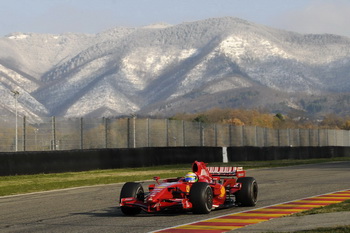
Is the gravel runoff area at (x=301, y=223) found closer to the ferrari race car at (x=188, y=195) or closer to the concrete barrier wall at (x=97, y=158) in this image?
the ferrari race car at (x=188, y=195)

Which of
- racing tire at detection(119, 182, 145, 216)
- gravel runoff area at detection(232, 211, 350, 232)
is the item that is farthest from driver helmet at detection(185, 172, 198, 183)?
gravel runoff area at detection(232, 211, 350, 232)

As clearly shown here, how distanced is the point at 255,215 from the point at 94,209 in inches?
148

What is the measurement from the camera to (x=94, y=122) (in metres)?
35.8

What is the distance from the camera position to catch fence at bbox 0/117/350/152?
101 ft

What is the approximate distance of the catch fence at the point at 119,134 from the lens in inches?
1217

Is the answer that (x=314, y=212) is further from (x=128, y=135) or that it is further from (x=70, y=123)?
(x=128, y=135)

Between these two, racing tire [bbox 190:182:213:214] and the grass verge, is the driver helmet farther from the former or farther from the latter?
the grass verge

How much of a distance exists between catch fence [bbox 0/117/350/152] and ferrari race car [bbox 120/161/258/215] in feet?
49.6

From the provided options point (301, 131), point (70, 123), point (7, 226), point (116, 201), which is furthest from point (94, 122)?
point (301, 131)

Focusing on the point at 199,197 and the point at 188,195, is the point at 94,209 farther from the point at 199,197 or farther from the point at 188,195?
the point at 199,197

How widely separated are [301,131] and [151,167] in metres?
27.6

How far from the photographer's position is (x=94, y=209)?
16453 millimetres

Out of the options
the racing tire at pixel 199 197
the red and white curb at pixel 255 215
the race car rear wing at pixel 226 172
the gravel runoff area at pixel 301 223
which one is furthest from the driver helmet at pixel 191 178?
the gravel runoff area at pixel 301 223

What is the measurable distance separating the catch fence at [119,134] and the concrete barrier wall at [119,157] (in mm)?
973
